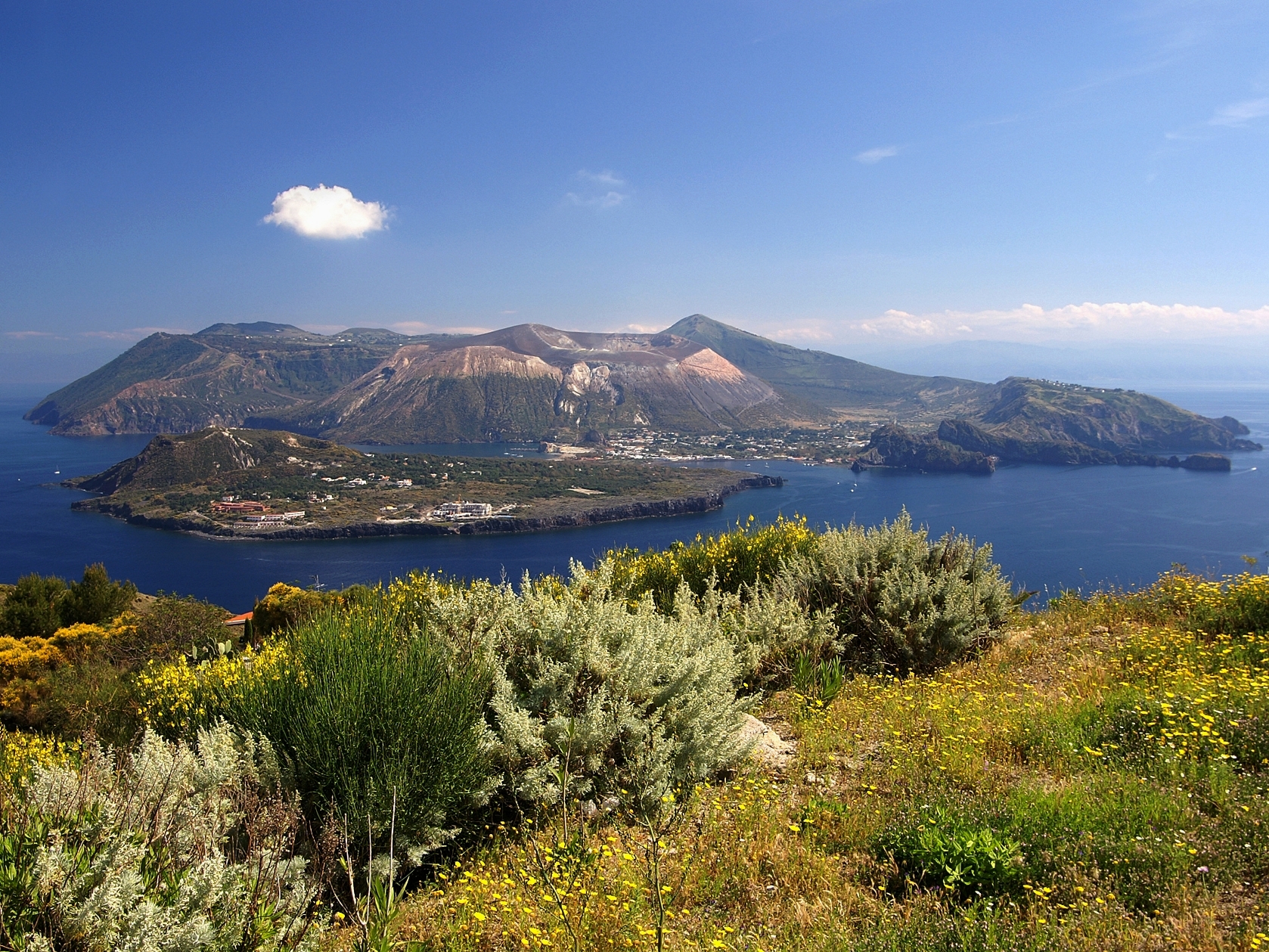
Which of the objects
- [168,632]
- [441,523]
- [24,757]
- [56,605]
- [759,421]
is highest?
[759,421]

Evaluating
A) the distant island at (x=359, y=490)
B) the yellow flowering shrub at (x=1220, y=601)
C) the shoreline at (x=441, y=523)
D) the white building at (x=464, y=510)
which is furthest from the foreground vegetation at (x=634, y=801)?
the white building at (x=464, y=510)

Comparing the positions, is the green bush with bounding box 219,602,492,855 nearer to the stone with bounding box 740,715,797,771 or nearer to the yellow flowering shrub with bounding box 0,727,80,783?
the yellow flowering shrub with bounding box 0,727,80,783

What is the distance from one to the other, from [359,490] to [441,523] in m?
24.0

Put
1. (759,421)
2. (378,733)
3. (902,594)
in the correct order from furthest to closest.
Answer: (759,421)
(902,594)
(378,733)

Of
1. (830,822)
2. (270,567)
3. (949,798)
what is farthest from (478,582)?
(270,567)

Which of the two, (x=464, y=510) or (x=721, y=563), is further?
(x=464, y=510)

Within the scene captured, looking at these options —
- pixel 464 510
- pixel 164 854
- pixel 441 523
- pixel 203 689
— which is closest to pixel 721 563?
pixel 203 689

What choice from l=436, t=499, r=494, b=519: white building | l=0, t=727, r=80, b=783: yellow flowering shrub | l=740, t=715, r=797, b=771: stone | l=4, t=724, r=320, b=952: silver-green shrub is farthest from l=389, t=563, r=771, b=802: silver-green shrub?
l=436, t=499, r=494, b=519: white building

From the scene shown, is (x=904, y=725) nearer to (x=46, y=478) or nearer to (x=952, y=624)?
(x=952, y=624)

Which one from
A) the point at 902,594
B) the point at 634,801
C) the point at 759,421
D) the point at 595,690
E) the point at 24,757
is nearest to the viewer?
the point at 634,801

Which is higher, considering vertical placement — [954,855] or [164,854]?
[164,854]

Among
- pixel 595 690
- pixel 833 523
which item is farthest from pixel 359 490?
pixel 595 690

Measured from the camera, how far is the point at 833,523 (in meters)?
58.9

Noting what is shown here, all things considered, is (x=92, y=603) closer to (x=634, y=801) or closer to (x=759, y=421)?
(x=634, y=801)
